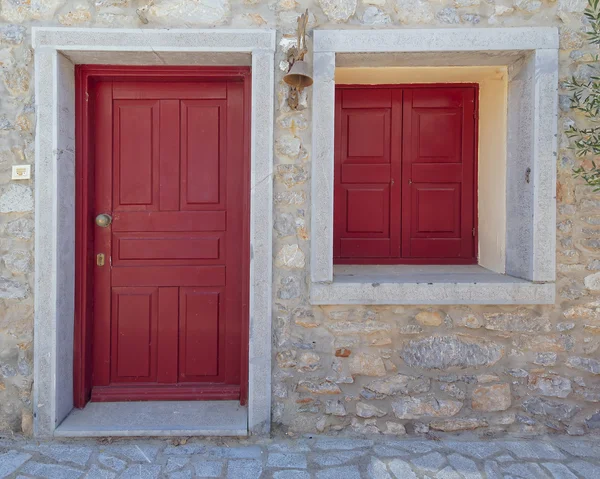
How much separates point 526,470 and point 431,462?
0.50 metres

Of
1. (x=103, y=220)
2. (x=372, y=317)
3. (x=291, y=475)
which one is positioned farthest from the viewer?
(x=103, y=220)

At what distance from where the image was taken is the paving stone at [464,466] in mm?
2229

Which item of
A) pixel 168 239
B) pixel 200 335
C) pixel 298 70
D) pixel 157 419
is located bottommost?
pixel 157 419

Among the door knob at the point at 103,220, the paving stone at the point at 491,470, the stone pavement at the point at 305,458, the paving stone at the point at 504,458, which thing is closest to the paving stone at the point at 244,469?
the stone pavement at the point at 305,458

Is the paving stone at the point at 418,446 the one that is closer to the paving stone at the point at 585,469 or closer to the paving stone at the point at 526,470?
the paving stone at the point at 526,470

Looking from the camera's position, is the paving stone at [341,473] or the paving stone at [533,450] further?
the paving stone at [533,450]

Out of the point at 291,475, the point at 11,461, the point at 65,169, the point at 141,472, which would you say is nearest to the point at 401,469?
the point at 291,475

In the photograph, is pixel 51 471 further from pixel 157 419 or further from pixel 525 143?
pixel 525 143

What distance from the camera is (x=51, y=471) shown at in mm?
2238

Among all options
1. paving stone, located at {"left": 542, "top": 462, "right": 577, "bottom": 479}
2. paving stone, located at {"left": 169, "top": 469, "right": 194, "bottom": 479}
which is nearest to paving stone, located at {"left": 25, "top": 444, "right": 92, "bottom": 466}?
paving stone, located at {"left": 169, "top": 469, "right": 194, "bottom": 479}

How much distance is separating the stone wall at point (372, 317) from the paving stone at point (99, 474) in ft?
2.04

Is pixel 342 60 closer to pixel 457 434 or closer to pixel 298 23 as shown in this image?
pixel 298 23

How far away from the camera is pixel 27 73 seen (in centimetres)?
249

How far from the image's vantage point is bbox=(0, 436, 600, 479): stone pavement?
7.32 ft
